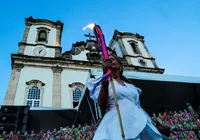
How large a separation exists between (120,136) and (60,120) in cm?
817

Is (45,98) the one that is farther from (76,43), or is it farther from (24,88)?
(76,43)

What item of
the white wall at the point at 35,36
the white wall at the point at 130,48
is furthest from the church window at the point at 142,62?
the white wall at the point at 35,36

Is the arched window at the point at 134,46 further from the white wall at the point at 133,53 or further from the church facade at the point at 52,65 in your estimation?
the white wall at the point at 133,53

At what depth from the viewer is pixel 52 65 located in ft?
46.5

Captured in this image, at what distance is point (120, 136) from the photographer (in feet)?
4.33

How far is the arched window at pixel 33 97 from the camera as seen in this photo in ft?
37.8

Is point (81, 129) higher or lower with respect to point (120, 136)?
higher

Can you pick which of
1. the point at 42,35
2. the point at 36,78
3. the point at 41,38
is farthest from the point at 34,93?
the point at 42,35

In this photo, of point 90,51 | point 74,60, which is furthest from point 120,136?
point 90,51

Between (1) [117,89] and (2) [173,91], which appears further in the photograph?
(2) [173,91]

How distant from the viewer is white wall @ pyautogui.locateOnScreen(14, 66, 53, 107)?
11526 mm

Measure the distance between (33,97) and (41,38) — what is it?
25.0ft

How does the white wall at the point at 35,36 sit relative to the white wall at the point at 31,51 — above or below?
above

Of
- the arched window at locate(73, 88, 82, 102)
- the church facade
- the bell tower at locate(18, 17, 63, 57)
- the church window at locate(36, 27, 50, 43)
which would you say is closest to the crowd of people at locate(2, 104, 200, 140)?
the church facade
